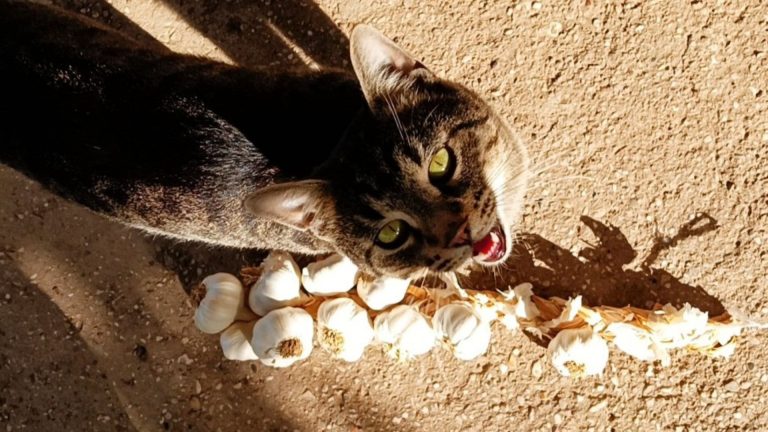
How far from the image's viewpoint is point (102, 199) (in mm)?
2115

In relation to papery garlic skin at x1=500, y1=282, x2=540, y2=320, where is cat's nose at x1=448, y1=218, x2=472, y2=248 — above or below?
above

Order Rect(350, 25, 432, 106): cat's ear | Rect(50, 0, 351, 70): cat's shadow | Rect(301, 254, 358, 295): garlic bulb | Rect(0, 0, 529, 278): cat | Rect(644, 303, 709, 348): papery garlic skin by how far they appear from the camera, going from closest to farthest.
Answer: Rect(350, 25, 432, 106): cat's ear
Rect(0, 0, 529, 278): cat
Rect(644, 303, 709, 348): papery garlic skin
Rect(301, 254, 358, 295): garlic bulb
Rect(50, 0, 351, 70): cat's shadow

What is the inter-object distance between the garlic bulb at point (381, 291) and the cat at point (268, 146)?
0.29 metres

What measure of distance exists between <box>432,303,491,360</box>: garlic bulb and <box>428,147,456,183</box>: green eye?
0.66 meters

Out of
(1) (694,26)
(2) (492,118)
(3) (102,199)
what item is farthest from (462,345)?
(1) (694,26)

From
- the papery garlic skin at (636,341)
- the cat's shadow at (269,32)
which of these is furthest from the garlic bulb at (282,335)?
the papery garlic skin at (636,341)

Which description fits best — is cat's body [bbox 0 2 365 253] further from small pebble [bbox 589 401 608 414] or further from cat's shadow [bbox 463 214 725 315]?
small pebble [bbox 589 401 608 414]

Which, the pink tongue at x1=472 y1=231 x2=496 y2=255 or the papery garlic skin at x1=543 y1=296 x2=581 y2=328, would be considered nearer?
the pink tongue at x1=472 y1=231 x2=496 y2=255

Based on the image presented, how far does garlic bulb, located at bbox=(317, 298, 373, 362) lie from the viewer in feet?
7.82

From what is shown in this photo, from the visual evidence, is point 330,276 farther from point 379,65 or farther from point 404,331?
point 379,65

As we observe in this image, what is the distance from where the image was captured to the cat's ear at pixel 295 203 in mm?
1743

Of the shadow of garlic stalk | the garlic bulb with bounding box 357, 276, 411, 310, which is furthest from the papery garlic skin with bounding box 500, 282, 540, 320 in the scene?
the garlic bulb with bounding box 357, 276, 411, 310

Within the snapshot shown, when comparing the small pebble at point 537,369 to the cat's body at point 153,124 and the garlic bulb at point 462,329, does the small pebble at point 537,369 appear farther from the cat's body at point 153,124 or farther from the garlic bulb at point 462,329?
the cat's body at point 153,124

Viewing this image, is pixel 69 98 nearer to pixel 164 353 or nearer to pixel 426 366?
pixel 164 353
